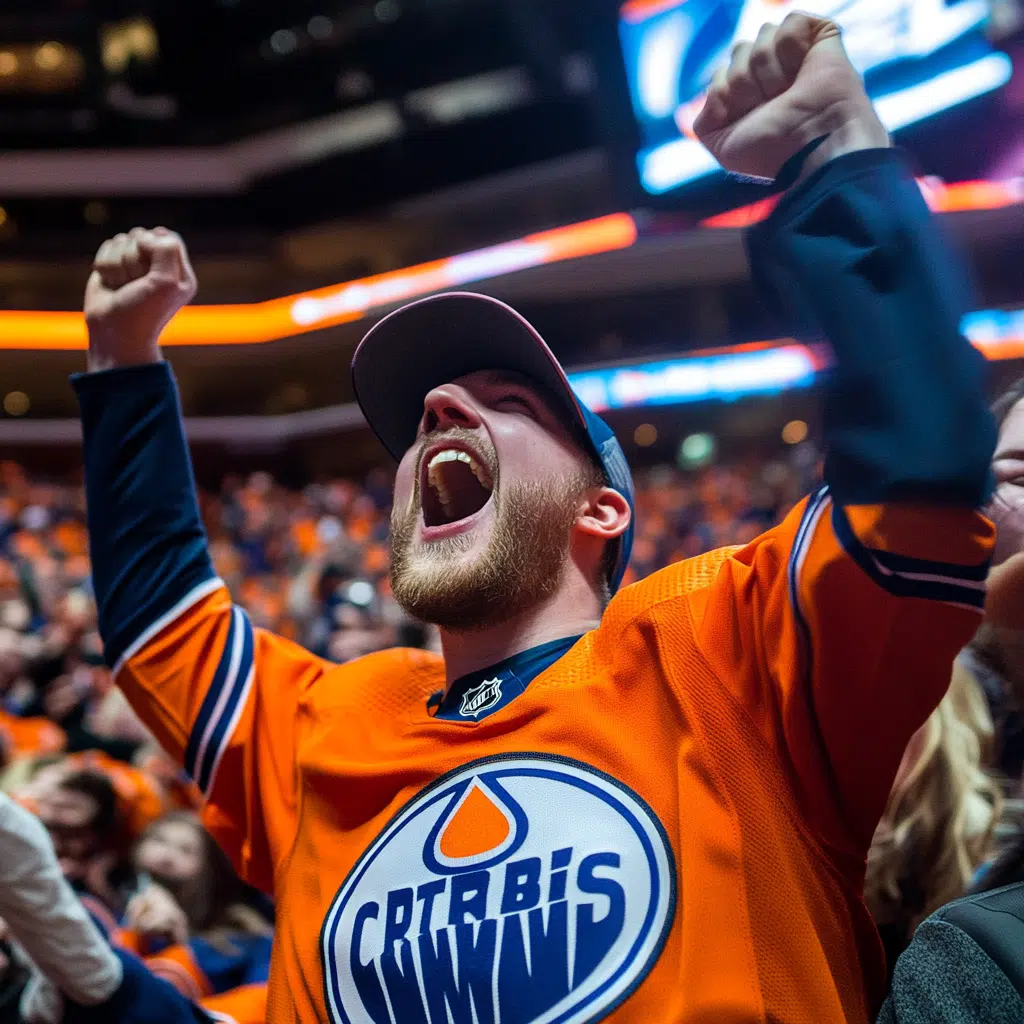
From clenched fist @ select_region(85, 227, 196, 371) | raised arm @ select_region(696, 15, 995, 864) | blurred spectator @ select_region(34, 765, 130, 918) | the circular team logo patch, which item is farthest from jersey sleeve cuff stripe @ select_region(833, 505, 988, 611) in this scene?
blurred spectator @ select_region(34, 765, 130, 918)

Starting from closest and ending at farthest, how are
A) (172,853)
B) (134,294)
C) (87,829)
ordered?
(134,294) → (172,853) → (87,829)

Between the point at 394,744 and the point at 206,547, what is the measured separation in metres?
0.48

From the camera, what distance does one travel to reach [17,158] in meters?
13.0

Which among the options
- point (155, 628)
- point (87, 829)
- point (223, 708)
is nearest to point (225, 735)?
point (223, 708)

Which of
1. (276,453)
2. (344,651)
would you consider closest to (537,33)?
(276,453)

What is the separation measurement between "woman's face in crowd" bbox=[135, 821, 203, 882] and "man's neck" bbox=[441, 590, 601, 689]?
1.21 metres

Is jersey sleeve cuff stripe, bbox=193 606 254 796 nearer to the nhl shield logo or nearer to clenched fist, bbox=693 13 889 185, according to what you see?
the nhl shield logo

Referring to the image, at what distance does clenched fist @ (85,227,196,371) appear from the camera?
138 centimetres

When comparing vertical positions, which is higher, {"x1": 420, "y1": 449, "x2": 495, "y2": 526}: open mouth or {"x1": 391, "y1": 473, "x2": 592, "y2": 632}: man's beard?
{"x1": 420, "y1": 449, "x2": 495, "y2": 526}: open mouth

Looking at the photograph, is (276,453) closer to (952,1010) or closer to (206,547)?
(206,547)

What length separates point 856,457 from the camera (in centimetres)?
76

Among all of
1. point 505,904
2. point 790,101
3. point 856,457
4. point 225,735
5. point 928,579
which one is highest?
point 790,101

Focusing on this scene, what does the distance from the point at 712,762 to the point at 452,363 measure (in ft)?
2.35

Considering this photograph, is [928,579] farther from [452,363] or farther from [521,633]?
[452,363]
